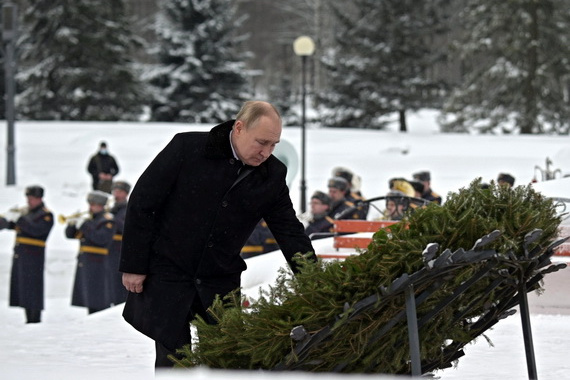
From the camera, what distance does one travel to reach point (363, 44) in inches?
1647

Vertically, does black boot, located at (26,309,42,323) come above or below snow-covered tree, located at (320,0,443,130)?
below

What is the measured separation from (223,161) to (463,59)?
38.7 metres

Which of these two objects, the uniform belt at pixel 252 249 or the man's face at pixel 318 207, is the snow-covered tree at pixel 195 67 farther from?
the man's face at pixel 318 207

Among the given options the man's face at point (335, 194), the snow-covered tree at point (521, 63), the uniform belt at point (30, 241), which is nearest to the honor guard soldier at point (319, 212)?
the man's face at point (335, 194)

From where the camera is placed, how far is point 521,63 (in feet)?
133

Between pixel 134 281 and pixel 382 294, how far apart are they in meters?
1.39

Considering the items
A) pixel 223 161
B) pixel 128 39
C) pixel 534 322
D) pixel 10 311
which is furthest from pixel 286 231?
pixel 128 39

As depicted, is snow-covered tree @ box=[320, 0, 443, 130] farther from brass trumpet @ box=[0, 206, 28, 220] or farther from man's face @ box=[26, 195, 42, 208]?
man's face @ box=[26, 195, 42, 208]

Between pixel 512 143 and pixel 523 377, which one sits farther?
pixel 512 143

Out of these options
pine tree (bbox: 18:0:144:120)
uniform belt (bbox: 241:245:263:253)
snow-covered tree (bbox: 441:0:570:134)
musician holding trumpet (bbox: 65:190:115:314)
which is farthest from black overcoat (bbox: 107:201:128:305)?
pine tree (bbox: 18:0:144:120)

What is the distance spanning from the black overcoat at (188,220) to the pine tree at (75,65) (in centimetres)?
4009

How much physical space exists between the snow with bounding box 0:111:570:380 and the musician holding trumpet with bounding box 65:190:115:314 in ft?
1.12

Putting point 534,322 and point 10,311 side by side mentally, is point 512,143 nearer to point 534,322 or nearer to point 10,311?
point 10,311

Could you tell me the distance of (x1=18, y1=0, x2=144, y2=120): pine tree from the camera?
43.9 meters
